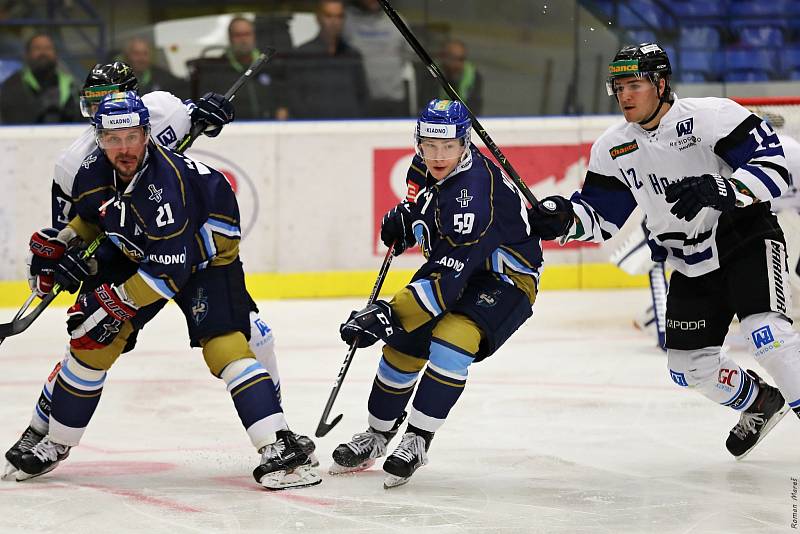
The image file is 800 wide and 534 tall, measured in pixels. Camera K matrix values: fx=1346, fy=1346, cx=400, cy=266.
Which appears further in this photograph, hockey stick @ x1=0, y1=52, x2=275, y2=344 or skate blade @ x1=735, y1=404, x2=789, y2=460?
skate blade @ x1=735, y1=404, x2=789, y2=460

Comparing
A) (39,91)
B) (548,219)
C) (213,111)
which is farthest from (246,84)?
(548,219)

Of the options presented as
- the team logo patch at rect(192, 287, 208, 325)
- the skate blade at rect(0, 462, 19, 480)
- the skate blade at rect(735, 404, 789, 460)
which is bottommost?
the skate blade at rect(735, 404, 789, 460)

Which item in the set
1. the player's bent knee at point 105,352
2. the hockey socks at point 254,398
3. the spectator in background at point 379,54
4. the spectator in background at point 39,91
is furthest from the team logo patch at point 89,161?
the spectator in background at point 379,54

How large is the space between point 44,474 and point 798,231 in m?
3.36

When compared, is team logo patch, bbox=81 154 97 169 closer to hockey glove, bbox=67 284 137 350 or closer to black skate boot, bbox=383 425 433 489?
hockey glove, bbox=67 284 137 350

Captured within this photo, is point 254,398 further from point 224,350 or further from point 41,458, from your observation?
point 41,458

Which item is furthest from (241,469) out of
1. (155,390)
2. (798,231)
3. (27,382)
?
(798,231)

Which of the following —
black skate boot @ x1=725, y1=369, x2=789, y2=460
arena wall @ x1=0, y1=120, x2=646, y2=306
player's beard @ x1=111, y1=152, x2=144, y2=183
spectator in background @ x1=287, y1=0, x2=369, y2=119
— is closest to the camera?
player's beard @ x1=111, y1=152, x2=144, y2=183

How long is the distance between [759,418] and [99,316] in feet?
5.95

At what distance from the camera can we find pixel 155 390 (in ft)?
16.1

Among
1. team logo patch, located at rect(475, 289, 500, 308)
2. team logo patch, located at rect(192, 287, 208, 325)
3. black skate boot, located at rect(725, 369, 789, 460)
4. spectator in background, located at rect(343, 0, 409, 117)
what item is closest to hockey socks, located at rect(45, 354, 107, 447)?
team logo patch, located at rect(192, 287, 208, 325)

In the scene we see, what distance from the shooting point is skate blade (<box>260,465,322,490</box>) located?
337 cm

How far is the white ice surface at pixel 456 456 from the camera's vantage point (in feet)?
10.4

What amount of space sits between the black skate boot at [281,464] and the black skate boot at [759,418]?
124cm
